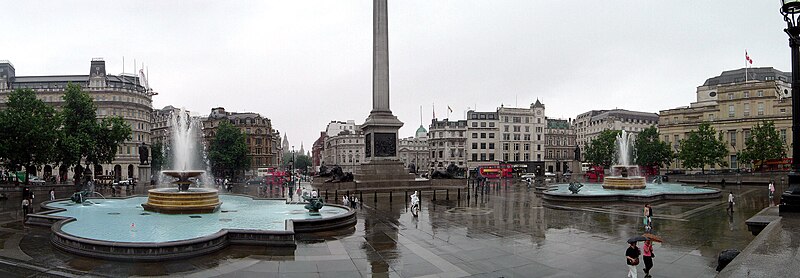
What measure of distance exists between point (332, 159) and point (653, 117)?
10151cm

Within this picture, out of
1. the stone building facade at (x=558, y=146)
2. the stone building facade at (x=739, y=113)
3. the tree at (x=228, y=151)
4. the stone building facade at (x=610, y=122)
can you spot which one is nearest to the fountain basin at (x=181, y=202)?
the tree at (x=228, y=151)

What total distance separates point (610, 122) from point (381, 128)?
91.3m

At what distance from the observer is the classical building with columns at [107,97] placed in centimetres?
8319

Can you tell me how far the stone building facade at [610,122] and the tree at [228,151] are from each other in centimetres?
8706

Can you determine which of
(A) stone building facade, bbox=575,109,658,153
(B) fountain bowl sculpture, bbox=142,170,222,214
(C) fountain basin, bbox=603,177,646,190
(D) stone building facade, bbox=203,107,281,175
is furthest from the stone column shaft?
(A) stone building facade, bbox=575,109,658,153

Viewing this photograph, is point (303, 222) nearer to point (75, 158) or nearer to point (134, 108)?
point (75, 158)

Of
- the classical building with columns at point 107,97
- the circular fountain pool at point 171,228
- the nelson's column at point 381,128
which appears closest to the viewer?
the circular fountain pool at point 171,228

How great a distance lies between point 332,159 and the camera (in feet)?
504

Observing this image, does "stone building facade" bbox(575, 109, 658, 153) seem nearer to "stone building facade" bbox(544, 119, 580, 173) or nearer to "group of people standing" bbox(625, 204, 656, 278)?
"stone building facade" bbox(544, 119, 580, 173)

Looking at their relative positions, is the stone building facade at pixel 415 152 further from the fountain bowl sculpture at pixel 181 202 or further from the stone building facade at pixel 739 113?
the fountain bowl sculpture at pixel 181 202

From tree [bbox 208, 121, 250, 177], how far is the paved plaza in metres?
51.7

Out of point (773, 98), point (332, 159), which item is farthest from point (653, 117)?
point (332, 159)

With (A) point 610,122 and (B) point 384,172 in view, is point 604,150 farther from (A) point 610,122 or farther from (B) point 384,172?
(B) point 384,172

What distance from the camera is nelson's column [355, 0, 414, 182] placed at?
4450 centimetres
